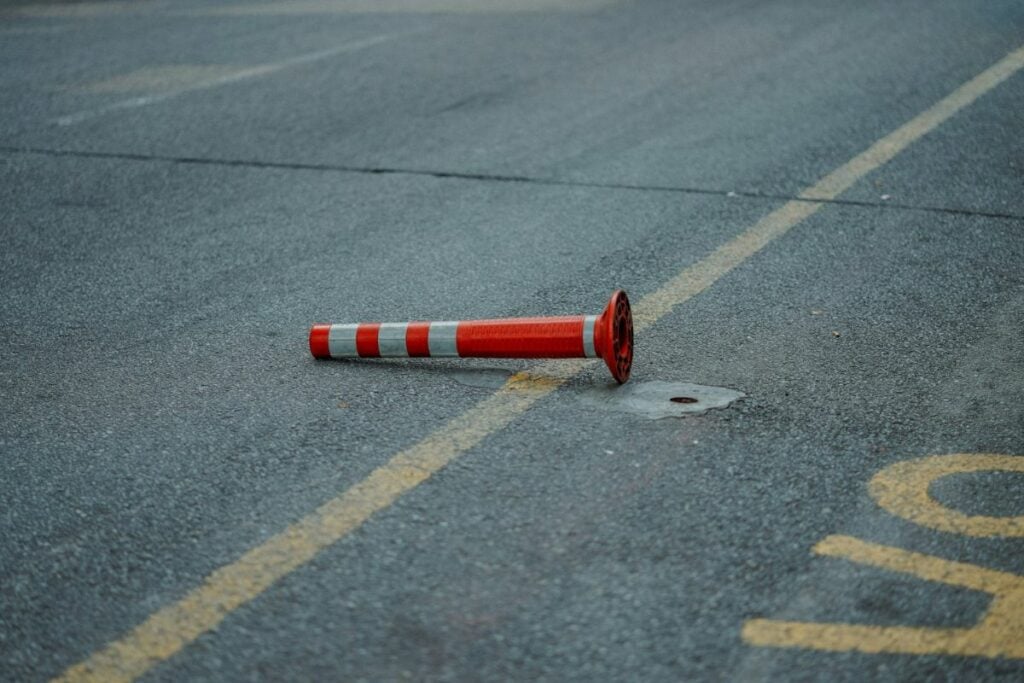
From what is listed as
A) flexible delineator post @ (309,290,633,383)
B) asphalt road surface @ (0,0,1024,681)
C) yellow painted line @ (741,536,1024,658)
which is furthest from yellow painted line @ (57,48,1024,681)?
yellow painted line @ (741,536,1024,658)

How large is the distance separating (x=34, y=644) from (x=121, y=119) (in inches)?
255

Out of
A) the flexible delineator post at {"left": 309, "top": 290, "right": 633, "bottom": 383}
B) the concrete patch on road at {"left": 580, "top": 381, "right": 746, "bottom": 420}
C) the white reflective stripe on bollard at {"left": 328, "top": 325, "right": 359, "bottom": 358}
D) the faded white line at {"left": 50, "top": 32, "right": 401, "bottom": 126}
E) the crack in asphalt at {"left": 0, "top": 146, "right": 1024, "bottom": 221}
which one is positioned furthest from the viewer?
the faded white line at {"left": 50, "top": 32, "right": 401, "bottom": 126}

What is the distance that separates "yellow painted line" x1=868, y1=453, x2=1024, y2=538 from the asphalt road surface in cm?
1

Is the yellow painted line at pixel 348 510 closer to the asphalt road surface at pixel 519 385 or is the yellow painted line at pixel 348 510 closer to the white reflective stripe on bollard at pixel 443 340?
the asphalt road surface at pixel 519 385

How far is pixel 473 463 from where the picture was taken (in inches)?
159

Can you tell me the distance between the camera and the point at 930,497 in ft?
12.5

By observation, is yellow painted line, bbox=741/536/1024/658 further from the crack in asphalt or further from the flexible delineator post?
the crack in asphalt

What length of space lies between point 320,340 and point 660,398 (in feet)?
4.22

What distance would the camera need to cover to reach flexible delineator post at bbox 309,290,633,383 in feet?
15.0

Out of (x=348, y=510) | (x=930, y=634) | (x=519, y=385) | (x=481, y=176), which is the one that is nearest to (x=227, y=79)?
(x=481, y=176)

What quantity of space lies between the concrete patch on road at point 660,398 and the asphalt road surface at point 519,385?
0.07 ft

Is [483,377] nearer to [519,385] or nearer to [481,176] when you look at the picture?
[519,385]

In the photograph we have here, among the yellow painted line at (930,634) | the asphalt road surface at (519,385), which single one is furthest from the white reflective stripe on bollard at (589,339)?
the yellow painted line at (930,634)

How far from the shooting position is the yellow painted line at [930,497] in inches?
143
